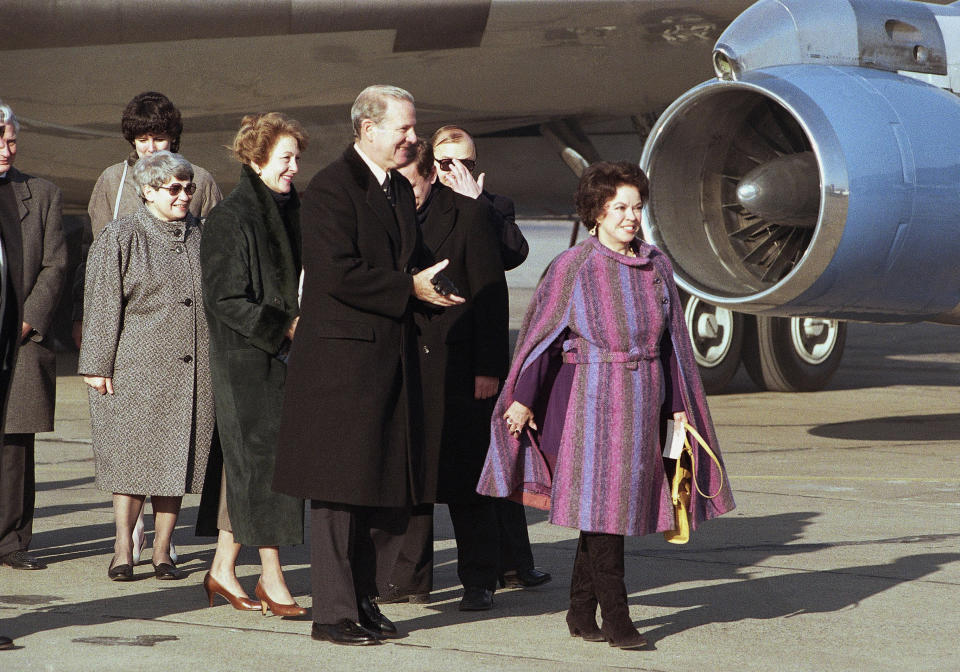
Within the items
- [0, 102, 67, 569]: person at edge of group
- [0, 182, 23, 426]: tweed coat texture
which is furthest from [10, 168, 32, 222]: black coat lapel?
[0, 182, 23, 426]: tweed coat texture

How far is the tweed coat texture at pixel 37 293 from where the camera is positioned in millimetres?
5504

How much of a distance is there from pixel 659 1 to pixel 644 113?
1148 millimetres

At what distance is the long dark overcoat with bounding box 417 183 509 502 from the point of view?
4.71 metres

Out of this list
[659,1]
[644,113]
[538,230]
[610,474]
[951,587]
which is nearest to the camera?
[610,474]

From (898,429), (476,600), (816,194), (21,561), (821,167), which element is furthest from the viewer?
(898,429)

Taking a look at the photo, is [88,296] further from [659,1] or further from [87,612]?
[659,1]

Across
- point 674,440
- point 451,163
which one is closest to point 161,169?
point 451,163

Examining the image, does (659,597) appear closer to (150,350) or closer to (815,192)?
(150,350)

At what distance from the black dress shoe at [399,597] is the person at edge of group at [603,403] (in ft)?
2.23

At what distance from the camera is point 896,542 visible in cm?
571

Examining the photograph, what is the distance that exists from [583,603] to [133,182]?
7.71 feet

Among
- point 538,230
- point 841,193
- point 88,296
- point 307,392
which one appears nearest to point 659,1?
point 841,193

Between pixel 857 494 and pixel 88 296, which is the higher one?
pixel 88 296

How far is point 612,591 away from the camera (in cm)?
418
